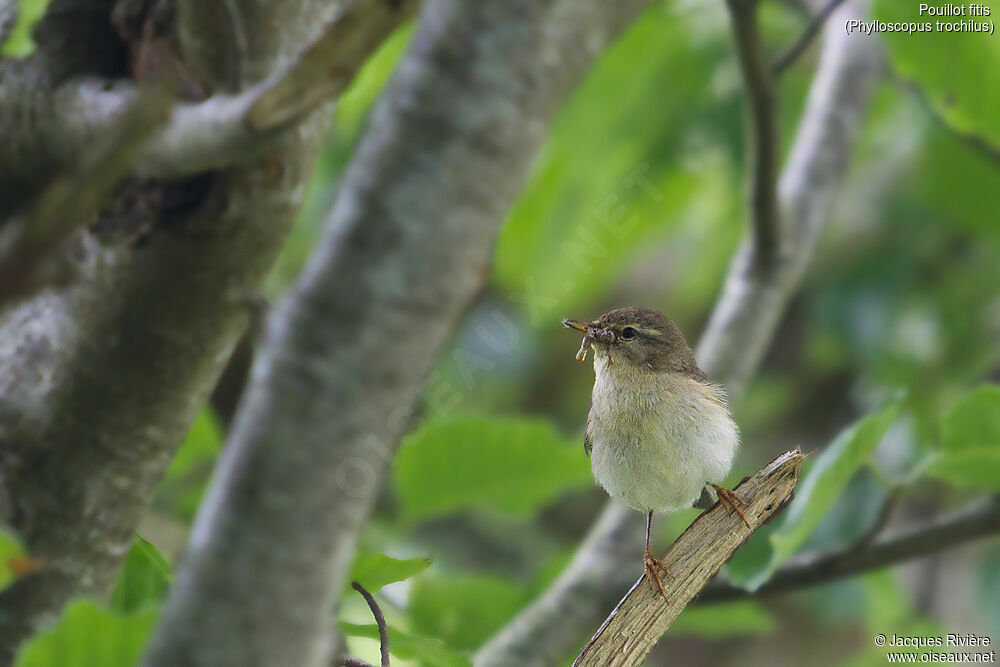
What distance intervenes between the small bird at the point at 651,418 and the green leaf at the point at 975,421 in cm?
51

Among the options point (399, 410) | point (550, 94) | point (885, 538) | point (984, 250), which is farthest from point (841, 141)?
point (399, 410)

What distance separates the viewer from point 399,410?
0.94 m

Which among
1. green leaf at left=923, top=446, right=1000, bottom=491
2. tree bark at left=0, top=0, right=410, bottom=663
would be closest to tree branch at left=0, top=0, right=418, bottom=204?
tree bark at left=0, top=0, right=410, bottom=663

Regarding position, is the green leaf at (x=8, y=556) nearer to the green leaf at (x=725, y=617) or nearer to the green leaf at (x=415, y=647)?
the green leaf at (x=415, y=647)

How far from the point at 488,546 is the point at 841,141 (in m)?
3.05

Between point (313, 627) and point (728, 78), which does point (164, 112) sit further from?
point (728, 78)

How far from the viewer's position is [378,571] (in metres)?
1.31

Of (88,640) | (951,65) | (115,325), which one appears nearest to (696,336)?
(951,65)

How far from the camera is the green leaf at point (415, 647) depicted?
1.33 m

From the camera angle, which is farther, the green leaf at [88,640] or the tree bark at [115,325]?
the tree bark at [115,325]

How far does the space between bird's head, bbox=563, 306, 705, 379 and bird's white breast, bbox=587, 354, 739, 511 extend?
0.03 metres

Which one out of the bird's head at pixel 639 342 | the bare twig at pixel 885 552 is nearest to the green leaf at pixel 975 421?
the bare twig at pixel 885 552

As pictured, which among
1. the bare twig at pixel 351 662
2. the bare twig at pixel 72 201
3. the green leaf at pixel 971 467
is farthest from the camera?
the green leaf at pixel 971 467

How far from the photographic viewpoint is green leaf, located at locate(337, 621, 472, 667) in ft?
4.35
